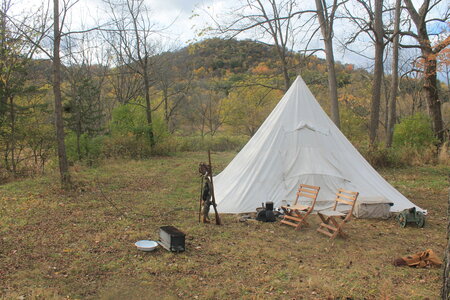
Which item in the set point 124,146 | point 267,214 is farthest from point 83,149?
point 267,214

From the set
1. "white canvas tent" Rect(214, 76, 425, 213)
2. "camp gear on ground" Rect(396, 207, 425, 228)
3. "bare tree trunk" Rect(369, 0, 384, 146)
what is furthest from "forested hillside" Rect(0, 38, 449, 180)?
"camp gear on ground" Rect(396, 207, 425, 228)

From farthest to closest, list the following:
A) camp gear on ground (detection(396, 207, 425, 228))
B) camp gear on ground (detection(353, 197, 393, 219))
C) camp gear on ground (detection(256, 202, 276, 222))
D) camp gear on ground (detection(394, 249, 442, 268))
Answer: camp gear on ground (detection(353, 197, 393, 219)) → camp gear on ground (detection(256, 202, 276, 222)) → camp gear on ground (detection(396, 207, 425, 228)) → camp gear on ground (detection(394, 249, 442, 268))

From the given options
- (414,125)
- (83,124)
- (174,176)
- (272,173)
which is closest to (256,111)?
(83,124)

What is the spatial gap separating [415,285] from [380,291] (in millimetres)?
540

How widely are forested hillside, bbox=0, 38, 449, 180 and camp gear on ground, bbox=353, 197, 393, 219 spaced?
192 inches

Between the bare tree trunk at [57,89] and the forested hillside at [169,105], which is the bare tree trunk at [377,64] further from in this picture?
the bare tree trunk at [57,89]

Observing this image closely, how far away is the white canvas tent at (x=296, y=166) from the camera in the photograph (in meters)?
7.76

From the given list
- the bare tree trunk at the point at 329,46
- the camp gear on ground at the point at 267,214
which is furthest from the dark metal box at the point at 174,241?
the bare tree trunk at the point at 329,46

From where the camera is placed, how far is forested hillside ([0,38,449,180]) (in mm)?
13805

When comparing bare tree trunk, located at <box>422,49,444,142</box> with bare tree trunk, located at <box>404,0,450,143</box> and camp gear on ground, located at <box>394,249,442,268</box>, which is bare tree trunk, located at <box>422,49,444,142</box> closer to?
bare tree trunk, located at <box>404,0,450,143</box>

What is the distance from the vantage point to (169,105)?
3416cm

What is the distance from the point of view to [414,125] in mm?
15461

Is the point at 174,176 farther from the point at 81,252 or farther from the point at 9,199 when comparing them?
the point at 81,252

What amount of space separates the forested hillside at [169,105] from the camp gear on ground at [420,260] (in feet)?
21.5
